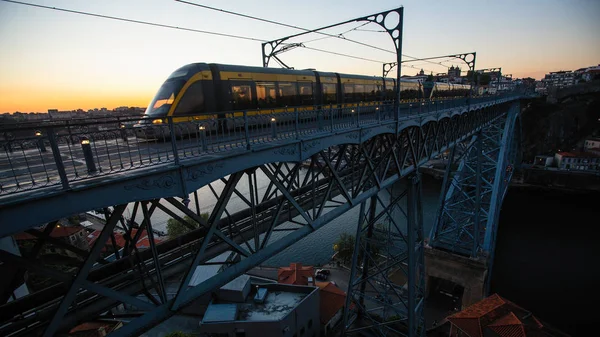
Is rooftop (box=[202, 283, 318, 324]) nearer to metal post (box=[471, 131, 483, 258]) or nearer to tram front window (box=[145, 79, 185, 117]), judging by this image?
metal post (box=[471, 131, 483, 258])

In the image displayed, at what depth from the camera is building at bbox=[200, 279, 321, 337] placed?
505 inches

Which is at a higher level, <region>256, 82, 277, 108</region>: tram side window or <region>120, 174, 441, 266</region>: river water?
<region>256, 82, 277, 108</region>: tram side window

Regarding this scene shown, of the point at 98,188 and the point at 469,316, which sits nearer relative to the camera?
the point at 98,188

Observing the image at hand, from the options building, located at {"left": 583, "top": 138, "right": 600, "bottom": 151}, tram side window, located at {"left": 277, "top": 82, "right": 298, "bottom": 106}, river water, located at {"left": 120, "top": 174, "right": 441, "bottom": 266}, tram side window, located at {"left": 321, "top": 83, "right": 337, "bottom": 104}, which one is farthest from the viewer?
building, located at {"left": 583, "top": 138, "right": 600, "bottom": 151}

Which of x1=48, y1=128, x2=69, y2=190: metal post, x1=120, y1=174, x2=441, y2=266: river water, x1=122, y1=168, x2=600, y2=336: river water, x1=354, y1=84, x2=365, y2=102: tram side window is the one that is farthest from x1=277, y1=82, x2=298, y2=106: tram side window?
x1=122, y1=168, x2=600, y2=336: river water

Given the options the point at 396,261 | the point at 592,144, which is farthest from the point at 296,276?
the point at 592,144

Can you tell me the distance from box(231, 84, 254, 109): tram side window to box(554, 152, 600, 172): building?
52873mm

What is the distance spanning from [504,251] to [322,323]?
2027cm

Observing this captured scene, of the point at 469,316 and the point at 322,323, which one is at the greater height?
the point at 469,316

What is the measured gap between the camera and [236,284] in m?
14.6

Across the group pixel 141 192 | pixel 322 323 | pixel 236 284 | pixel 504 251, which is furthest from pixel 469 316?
pixel 141 192

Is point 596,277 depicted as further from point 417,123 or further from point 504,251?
point 417,123

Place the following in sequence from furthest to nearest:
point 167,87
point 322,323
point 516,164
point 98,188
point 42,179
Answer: point 516,164, point 322,323, point 167,87, point 42,179, point 98,188

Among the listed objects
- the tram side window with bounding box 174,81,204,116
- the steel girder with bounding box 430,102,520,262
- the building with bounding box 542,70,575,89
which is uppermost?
the building with bounding box 542,70,575,89
